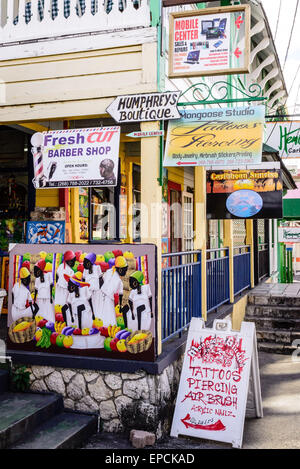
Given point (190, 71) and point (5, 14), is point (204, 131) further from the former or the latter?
point (5, 14)

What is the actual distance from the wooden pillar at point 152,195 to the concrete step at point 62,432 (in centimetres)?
105

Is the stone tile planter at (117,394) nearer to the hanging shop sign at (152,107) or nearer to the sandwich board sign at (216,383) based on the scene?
the sandwich board sign at (216,383)

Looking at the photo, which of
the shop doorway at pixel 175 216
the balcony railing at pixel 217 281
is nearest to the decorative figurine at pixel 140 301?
the balcony railing at pixel 217 281

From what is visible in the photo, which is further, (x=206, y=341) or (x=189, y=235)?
(x=189, y=235)

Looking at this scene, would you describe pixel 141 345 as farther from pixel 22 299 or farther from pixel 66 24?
pixel 66 24

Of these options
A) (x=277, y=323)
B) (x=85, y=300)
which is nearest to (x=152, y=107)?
(x=85, y=300)

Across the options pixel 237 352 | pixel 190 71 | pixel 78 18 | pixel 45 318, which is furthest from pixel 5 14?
pixel 237 352

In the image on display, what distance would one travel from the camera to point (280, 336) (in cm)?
898

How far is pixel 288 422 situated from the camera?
5277 millimetres

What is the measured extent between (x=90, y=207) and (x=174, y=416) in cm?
372

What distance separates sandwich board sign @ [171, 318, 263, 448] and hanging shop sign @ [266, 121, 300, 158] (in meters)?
7.30

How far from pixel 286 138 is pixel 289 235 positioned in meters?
9.76

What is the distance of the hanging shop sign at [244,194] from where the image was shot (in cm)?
835

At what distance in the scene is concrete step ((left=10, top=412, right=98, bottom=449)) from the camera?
13.6 feet
